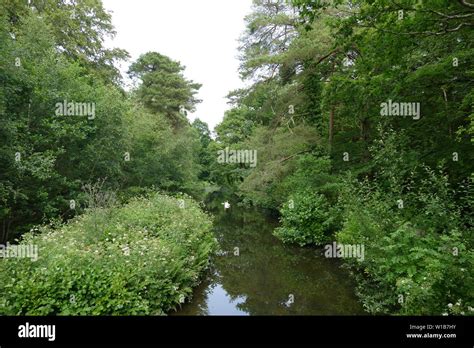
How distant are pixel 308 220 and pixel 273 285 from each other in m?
4.89

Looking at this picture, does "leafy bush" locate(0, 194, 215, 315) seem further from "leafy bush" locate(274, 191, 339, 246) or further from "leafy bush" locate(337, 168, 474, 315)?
"leafy bush" locate(274, 191, 339, 246)

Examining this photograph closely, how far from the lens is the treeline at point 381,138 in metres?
5.98

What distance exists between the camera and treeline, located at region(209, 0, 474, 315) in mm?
5984

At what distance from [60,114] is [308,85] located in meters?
11.0

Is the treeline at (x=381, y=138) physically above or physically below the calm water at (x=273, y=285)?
above

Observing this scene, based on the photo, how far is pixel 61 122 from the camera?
12531 mm

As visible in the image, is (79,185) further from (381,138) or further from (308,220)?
(381,138)

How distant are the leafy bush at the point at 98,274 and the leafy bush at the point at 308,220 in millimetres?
6068

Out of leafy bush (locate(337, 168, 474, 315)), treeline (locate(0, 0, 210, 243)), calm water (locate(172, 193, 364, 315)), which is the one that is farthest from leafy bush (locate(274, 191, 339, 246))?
treeline (locate(0, 0, 210, 243))

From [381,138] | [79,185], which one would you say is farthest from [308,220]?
[79,185]

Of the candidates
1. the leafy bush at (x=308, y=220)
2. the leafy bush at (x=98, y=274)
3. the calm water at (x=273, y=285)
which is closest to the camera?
the leafy bush at (x=98, y=274)

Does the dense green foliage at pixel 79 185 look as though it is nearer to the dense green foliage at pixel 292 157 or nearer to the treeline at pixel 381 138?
the dense green foliage at pixel 292 157

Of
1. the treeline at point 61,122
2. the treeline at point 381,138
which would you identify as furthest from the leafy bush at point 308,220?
the treeline at point 61,122

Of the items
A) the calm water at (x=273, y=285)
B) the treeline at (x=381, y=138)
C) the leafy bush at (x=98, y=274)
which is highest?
the treeline at (x=381, y=138)
